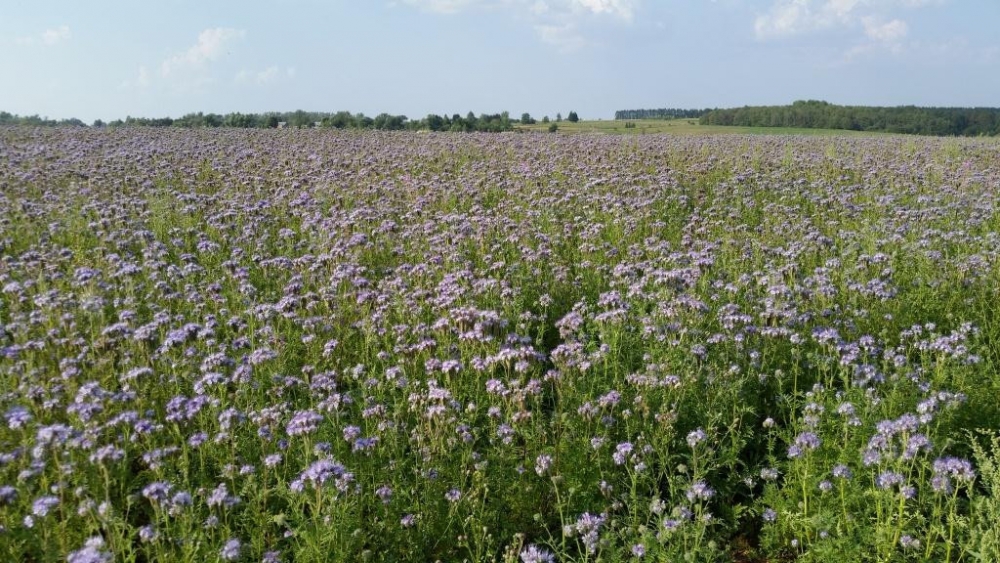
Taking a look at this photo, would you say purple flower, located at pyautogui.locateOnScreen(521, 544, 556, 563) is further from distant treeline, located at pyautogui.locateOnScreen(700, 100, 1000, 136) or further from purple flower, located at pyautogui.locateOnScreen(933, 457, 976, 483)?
distant treeline, located at pyautogui.locateOnScreen(700, 100, 1000, 136)

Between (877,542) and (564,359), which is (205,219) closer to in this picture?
(564,359)

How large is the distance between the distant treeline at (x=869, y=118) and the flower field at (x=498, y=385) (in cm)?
4081

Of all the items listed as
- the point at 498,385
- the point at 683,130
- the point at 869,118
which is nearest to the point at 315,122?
the point at 683,130

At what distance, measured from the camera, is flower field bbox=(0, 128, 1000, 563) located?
3.25 meters

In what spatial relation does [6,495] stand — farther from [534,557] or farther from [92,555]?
[534,557]

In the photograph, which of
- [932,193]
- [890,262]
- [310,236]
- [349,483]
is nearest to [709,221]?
[890,262]

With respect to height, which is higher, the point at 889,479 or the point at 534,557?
the point at 889,479

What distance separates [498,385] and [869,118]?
49.7 meters

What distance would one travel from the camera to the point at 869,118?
44875 mm

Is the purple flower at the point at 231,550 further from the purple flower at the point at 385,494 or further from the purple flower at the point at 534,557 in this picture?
the purple flower at the point at 534,557

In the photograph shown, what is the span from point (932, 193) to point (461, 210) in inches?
283

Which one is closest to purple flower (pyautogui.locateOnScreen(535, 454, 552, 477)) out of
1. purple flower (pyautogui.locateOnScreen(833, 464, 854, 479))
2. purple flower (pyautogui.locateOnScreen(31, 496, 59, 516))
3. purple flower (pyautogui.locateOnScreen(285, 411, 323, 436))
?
purple flower (pyautogui.locateOnScreen(285, 411, 323, 436))

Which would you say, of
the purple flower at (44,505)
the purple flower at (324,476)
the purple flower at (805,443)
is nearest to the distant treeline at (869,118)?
the purple flower at (805,443)

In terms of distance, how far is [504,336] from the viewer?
512 centimetres
